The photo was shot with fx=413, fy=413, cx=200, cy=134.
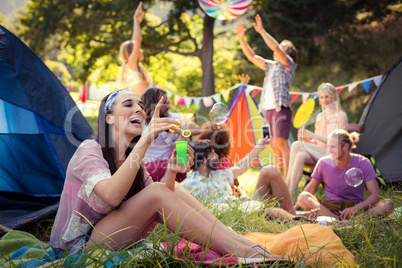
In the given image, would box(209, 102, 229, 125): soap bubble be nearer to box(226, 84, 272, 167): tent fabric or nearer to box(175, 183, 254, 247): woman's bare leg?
box(175, 183, 254, 247): woman's bare leg

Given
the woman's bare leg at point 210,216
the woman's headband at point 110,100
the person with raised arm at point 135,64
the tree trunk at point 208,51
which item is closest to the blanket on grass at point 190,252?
the woman's bare leg at point 210,216

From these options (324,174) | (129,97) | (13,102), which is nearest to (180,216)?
(129,97)

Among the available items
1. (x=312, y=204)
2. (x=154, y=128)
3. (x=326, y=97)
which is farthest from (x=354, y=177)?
(x=154, y=128)

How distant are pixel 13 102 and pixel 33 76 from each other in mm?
237

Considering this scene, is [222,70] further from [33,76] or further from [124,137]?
[124,137]

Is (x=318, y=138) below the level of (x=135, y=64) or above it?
below

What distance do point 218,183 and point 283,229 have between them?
0.62 meters

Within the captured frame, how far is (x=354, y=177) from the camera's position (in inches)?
115

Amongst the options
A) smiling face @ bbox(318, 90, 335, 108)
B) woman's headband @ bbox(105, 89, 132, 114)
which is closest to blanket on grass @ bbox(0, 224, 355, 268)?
woman's headband @ bbox(105, 89, 132, 114)

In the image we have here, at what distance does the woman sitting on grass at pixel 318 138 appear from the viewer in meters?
3.80

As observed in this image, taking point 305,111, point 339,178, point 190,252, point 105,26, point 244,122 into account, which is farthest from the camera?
point 105,26

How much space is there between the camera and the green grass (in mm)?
1655

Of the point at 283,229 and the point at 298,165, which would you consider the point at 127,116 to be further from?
the point at 298,165

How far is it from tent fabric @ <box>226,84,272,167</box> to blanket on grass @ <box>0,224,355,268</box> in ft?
12.8
